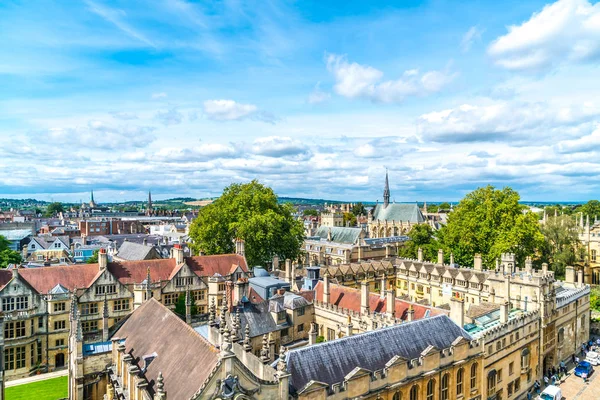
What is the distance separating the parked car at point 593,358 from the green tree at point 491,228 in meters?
15.5

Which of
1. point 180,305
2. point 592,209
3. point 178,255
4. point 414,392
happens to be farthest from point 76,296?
point 592,209

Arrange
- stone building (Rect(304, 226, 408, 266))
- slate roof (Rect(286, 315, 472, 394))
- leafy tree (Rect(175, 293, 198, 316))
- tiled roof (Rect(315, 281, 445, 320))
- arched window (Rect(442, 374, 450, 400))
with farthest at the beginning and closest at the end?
stone building (Rect(304, 226, 408, 266))
leafy tree (Rect(175, 293, 198, 316))
tiled roof (Rect(315, 281, 445, 320))
arched window (Rect(442, 374, 450, 400))
slate roof (Rect(286, 315, 472, 394))

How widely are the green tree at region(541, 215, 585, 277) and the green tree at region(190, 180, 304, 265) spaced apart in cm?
3590

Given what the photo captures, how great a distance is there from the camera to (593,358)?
36.8 meters

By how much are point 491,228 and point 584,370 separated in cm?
2303

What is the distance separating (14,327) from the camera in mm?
32375

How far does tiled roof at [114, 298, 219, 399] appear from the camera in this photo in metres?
15.1

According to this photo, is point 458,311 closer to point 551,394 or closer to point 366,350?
point 366,350

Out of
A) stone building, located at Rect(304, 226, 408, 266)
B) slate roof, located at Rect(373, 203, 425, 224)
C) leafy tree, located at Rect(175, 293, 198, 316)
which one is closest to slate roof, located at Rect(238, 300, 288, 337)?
leafy tree, located at Rect(175, 293, 198, 316)

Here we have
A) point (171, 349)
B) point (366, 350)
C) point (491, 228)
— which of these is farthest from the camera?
point (491, 228)

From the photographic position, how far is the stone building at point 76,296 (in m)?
32.5

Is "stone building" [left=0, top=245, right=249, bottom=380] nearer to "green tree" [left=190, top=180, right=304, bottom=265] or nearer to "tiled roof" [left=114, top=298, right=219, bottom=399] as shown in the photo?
"tiled roof" [left=114, top=298, right=219, bottom=399]

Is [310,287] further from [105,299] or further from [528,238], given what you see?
[528,238]

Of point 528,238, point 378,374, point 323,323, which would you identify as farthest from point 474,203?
point 378,374
